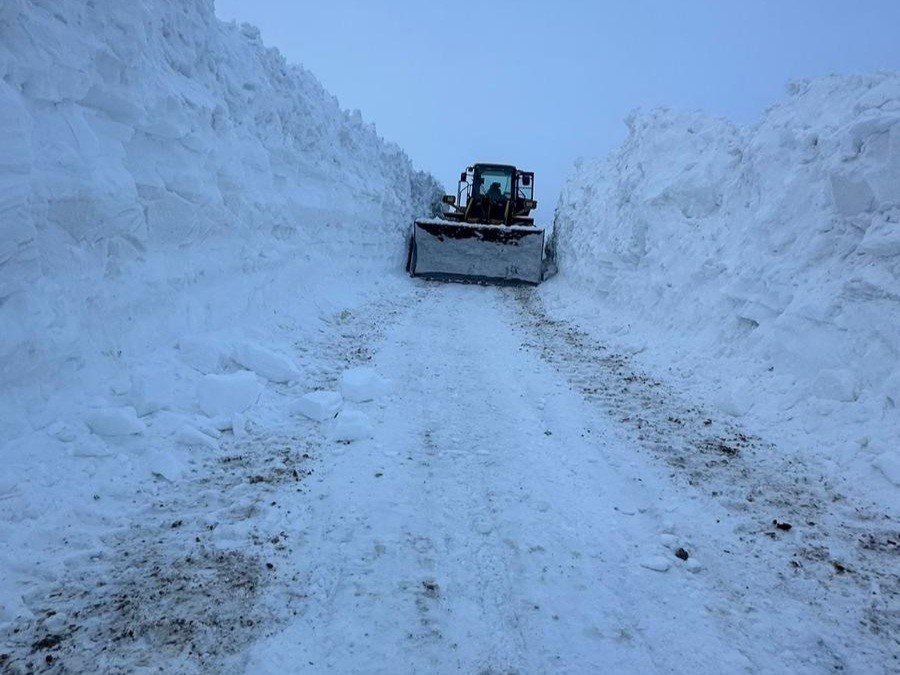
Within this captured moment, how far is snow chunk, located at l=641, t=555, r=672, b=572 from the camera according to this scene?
2.72 meters

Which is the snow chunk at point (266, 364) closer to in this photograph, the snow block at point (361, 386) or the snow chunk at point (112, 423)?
the snow block at point (361, 386)

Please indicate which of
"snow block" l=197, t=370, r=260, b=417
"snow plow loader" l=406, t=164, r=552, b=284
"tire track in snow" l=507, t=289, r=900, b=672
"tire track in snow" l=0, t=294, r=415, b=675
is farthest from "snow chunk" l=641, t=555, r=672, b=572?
"snow plow loader" l=406, t=164, r=552, b=284

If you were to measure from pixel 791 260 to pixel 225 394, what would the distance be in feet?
18.5

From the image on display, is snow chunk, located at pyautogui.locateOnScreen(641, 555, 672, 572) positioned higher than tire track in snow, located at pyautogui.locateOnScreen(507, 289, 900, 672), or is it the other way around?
tire track in snow, located at pyautogui.locateOnScreen(507, 289, 900, 672)

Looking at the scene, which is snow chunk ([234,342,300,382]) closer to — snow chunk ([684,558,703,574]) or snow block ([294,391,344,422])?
snow block ([294,391,344,422])

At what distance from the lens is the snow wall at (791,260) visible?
4391mm

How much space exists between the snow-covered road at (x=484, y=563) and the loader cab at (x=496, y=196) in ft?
45.2

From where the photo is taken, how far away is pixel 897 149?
4859 mm

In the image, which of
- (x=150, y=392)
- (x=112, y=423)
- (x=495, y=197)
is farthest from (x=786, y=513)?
(x=495, y=197)

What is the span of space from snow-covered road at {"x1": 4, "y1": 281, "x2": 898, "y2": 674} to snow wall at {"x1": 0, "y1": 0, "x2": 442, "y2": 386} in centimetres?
149

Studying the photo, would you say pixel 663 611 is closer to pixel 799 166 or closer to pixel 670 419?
pixel 670 419

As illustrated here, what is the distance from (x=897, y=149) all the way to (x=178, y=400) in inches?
247

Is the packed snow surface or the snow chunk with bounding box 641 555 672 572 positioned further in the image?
the snow chunk with bounding box 641 555 672 572

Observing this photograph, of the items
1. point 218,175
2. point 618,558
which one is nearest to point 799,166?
point 618,558
